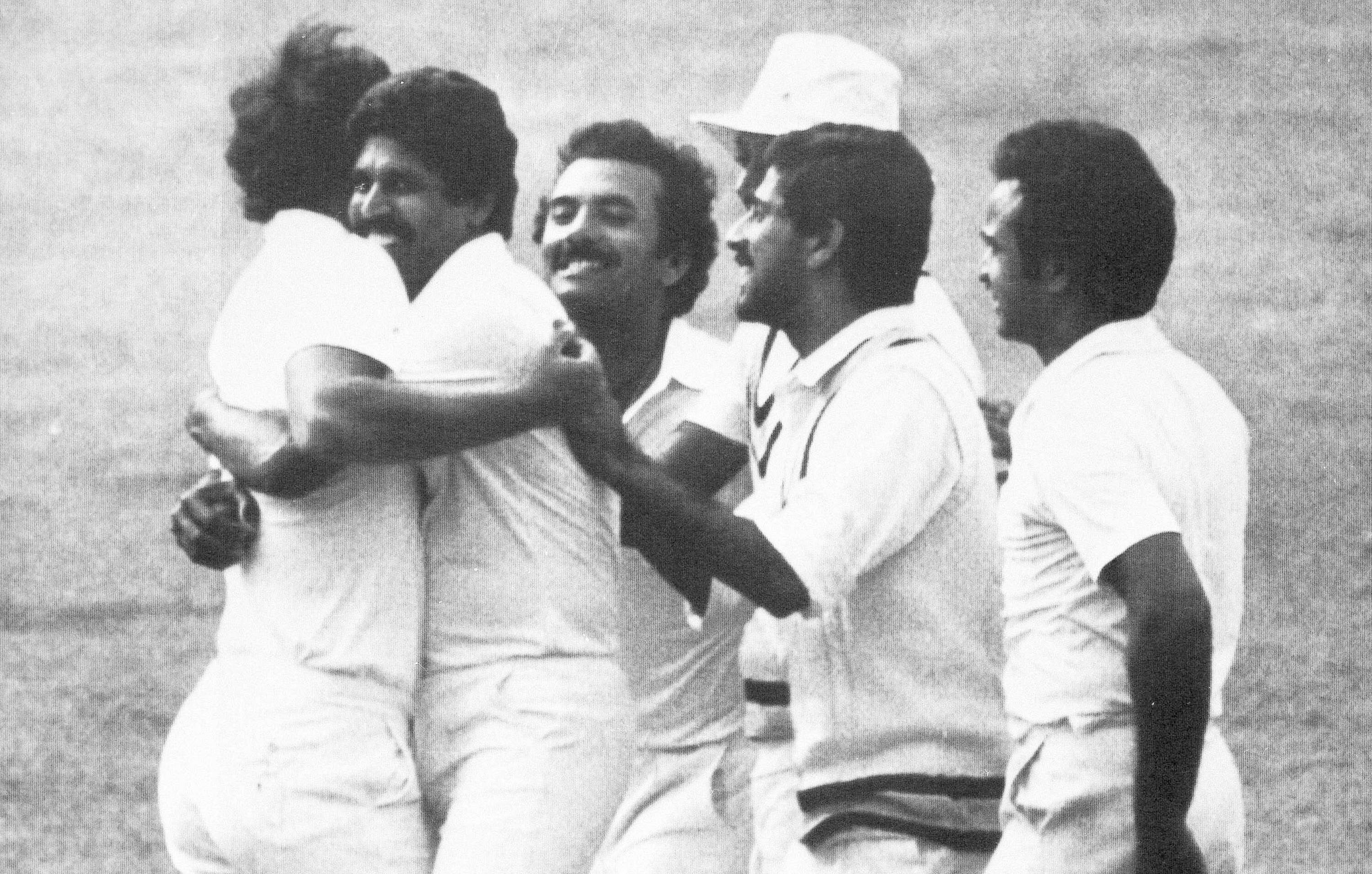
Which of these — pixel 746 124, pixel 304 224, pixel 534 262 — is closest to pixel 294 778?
pixel 304 224

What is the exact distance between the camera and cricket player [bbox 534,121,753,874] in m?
4.20

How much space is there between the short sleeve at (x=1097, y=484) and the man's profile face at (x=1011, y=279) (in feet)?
0.67

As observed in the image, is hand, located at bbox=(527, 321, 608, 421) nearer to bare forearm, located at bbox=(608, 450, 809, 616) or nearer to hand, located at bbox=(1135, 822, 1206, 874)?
bare forearm, located at bbox=(608, 450, 809, 616)

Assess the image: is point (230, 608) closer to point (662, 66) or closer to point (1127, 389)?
point (1127, 389)

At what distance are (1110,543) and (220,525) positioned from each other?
1.13 metres

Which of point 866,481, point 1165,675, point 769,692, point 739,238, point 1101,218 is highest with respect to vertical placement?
point 1101,218

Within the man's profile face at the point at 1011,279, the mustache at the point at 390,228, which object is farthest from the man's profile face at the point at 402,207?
the man's profile face at the point at 1011,279

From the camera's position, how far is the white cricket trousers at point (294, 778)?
10.9 feet

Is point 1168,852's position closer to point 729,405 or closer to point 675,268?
point 729,405

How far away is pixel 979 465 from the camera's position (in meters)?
3.61

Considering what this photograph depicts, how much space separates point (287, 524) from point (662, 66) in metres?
5.25

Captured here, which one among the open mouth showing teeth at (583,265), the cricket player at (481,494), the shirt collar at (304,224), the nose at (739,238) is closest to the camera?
the cricket player at (481,494)

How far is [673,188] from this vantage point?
4.46 metres

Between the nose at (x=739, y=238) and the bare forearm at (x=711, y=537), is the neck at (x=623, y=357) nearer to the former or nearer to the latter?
the nose at (x=739, y=238)
